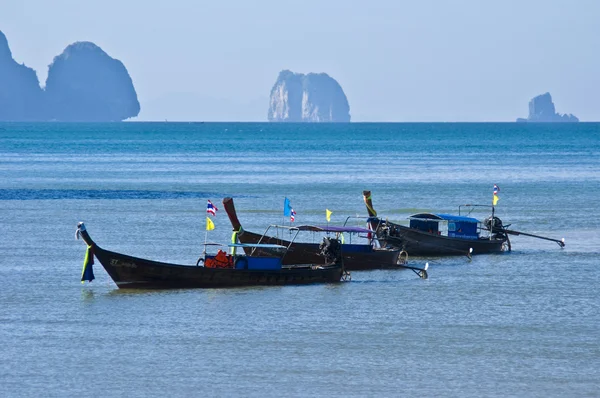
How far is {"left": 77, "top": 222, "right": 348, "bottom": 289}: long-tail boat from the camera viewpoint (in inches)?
1421

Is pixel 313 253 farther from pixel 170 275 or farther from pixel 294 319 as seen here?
pixel 294 319

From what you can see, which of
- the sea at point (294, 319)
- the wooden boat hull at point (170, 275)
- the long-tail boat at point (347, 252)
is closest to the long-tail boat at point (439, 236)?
the sea at point (294, 319)

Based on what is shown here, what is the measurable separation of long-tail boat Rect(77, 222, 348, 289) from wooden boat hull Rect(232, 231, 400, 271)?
7.80 feet

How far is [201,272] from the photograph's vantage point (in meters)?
36.5

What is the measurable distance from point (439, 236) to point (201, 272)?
14295 millimetres

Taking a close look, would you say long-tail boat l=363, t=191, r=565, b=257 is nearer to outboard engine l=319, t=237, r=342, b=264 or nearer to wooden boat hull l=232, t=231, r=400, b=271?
wooden boat hull l=232, t=231, r=400, b=271

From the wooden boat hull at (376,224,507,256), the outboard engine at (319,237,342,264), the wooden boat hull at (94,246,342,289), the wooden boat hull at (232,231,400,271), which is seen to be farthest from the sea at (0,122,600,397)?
the outboard engine at (319,237,342,264)

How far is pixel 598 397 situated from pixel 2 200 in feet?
170

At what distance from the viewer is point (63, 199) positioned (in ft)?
234

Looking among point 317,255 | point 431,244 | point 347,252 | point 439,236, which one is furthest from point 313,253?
point 439,236

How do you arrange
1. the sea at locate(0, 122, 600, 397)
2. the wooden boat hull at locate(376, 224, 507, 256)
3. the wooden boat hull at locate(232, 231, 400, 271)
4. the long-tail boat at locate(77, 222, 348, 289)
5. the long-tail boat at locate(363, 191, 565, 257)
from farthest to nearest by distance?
the wooden boat hull at locate(376, 224, 507, 256), the long-tail boat at locate(363, 191, 565, 257), the wooden boat hull at locate(232, 231, 400, 271), the long-tail boat at locate(77, 222, 348, 289), the sea at locate(0, 122, 600, 397)

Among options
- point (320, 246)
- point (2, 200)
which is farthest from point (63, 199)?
point (320, 246)

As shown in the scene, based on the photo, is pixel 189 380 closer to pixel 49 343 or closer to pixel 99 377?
pixel 99 377

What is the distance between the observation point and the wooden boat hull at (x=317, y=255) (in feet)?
135
